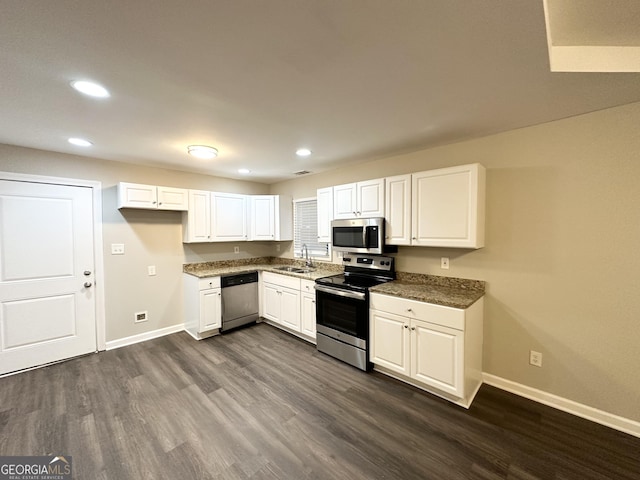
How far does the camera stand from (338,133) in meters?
2.50

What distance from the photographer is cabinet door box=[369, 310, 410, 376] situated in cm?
249

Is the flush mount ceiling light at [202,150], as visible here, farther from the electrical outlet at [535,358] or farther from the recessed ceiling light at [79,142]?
the electrical outlet at [535,358]

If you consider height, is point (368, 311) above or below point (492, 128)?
below

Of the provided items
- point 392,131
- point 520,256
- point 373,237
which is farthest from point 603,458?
point 392,131

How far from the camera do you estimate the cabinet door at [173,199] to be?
352cm

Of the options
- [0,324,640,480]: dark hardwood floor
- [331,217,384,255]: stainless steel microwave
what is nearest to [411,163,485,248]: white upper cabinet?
[331,217,384,255]: stainless steel microwave

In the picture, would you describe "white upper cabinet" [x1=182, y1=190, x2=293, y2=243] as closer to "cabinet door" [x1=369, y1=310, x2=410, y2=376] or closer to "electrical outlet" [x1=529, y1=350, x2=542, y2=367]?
"cabinet door" [x1=369, y1=310, x2=410, y2=376]

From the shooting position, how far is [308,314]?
3.45 m

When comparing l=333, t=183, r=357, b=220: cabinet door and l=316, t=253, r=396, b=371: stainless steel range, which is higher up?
l=333, t=183, r=357, b=220: cabinet door

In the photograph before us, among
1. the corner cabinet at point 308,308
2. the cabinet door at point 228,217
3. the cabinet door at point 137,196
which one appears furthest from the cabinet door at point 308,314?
the cabinet door at point 137,196

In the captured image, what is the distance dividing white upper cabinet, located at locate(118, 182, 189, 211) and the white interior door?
1.44 feet

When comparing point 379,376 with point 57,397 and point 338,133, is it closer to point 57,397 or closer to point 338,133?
point 338,133

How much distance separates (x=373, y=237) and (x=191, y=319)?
291 centimetres

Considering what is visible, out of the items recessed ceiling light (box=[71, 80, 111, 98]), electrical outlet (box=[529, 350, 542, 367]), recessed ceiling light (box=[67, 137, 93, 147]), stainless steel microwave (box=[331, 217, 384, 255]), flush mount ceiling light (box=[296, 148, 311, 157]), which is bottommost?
electrical outlet (box=[529, 350, 542, 367])
